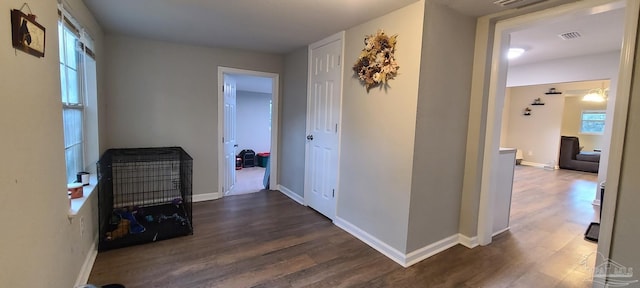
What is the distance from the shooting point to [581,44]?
3811 millimetres

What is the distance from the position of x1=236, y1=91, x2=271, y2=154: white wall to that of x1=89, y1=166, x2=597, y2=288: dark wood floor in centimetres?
420

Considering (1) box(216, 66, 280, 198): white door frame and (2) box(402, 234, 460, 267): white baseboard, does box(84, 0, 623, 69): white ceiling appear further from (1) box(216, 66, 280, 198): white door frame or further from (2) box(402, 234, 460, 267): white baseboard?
(2) box(402, 234, 460, 267): white baseboard

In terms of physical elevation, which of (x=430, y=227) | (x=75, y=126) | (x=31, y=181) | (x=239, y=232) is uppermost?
(x=75, y=126)

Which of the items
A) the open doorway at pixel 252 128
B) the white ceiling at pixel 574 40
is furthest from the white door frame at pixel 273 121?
the white ceiling at pixel 574 40

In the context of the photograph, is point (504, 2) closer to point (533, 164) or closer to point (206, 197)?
point (206, 197)

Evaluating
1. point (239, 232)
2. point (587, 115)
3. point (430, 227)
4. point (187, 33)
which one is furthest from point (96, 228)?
point (587, 115)

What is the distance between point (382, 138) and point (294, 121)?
6.20 ft

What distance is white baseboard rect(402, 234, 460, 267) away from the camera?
2434 mm

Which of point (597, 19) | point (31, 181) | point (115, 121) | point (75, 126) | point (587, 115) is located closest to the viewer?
point (31, 181)

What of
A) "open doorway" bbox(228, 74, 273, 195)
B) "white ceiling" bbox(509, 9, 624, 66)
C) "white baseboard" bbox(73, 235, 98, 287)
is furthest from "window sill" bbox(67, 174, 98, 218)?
"open doorway" bbox(228, 74, 273, 195)

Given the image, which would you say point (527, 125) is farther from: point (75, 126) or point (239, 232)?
point (75, 126)

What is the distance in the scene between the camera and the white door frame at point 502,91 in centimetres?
174

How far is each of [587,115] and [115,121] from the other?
1132cm

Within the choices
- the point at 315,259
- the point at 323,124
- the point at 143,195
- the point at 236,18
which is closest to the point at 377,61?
the point at 323,124
